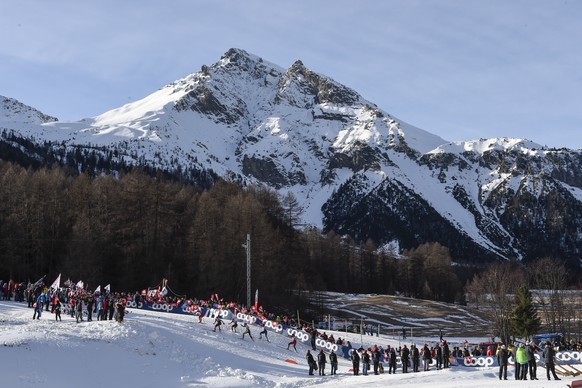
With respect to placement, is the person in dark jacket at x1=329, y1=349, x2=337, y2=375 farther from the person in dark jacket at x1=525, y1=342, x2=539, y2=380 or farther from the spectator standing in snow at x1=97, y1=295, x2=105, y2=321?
the spectator standing in snow at x1=97, y1=295, x2=105, y2=321

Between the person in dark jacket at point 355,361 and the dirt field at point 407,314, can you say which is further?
the dirt field at point 407,314

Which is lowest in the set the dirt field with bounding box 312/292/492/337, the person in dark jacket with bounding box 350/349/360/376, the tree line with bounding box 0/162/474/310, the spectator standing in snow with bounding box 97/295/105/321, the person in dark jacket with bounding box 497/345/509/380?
the dirt field with bounding box 312/292/492/337

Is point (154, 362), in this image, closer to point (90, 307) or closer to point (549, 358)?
point (90, 307)

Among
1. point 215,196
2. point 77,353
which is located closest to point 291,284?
point 215,196

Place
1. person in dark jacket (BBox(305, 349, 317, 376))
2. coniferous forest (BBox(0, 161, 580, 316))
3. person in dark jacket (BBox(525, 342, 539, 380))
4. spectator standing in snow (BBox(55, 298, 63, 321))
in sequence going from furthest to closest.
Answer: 1. coniferous forest (BBox(0, 161, 580, 316))
2. spectator standing in snow (BBox(55, 298, 63, 321))
3. person in dark jacket (BBox(305, 349, 317, 376))
4. person in dark jacket (BBox(525, 342, 539, 380))

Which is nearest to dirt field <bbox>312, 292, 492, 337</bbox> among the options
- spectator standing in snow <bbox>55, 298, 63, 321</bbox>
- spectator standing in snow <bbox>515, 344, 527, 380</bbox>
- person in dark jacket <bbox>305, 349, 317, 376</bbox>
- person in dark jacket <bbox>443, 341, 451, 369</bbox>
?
person in dark jacket <bbox>443, 341, 451, 369</bbox>

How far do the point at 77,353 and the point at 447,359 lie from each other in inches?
751

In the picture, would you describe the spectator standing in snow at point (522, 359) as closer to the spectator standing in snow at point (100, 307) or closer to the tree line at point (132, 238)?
the spectator standing in snow at point (100, 307)

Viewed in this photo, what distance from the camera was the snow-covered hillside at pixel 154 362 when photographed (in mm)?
26109

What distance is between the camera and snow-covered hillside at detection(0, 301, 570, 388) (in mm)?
26109

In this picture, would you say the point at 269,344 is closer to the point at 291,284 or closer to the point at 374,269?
the point at 291,284

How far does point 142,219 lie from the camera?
80.1m

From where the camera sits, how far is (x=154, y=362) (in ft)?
103

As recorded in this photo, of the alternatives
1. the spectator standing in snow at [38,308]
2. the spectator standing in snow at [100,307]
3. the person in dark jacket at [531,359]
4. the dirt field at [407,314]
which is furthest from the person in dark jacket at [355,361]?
the dirt field at [407,314]
